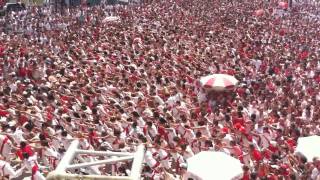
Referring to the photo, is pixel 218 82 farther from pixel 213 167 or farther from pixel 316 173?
pixel 213 167

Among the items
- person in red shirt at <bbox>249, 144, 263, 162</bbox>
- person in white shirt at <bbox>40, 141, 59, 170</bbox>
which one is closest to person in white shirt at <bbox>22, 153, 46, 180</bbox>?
person in white shirt at <bbox>40, 141, 59, 170</bbox>

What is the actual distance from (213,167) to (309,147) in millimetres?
2158

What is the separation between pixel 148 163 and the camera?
8.73m

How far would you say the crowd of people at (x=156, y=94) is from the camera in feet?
30.1

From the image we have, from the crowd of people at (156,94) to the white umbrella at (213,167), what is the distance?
344 millimetres

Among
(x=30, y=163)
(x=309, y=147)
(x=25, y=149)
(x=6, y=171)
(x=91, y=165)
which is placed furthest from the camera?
(x=309, y=147)

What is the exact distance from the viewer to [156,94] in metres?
13.2

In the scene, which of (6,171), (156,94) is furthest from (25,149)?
(156,94)

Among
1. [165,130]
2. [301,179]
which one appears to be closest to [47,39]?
[165,130]

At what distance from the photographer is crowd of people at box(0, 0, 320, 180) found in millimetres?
9172

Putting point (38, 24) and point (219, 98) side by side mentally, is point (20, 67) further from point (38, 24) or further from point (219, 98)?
point (38, 24)

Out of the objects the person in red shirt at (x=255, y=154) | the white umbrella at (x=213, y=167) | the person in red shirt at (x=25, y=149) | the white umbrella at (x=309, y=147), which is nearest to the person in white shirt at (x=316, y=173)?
the white umbrella at (x=309, y=147)

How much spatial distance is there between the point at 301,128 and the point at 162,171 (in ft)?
12.5

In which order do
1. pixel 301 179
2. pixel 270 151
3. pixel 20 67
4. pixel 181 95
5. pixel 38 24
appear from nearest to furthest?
pixel 301 179
pixel 270 151
pixel 181 95
pixel 20 67
pixel 38 24
